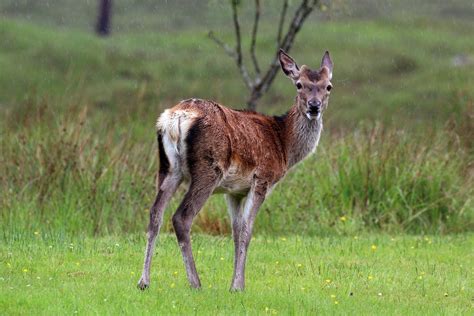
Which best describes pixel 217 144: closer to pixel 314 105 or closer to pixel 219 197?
pixel 314 105

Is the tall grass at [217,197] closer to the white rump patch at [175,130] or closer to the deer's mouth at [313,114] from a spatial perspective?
the deer's mouth at [313,114]

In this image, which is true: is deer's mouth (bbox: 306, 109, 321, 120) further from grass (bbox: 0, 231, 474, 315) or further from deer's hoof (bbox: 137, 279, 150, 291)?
deer's hoof (bbox: 137, 279, 150, 291)

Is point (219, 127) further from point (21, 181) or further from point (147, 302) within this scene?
Result: point (21, 181)

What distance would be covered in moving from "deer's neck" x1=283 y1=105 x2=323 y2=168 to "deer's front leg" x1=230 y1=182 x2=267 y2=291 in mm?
758

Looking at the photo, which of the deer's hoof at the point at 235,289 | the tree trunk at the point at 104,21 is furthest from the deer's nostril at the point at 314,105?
the tree trunk at the point at 104,21

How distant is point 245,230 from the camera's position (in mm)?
8680

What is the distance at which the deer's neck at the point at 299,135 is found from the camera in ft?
31.1

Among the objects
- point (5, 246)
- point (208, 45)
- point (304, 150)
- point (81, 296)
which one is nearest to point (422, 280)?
point (304, 150)

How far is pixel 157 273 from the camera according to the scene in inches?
368

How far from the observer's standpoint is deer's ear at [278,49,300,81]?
375 inches

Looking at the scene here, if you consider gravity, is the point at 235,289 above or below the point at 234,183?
below

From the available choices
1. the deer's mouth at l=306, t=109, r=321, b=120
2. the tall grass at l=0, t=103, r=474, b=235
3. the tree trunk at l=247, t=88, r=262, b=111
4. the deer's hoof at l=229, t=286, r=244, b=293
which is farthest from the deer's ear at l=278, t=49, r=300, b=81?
the tree trunk at l=247, t=88, r=262, b=111

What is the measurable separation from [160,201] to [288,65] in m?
2.01

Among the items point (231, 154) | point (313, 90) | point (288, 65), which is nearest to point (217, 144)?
point (231, 154)
